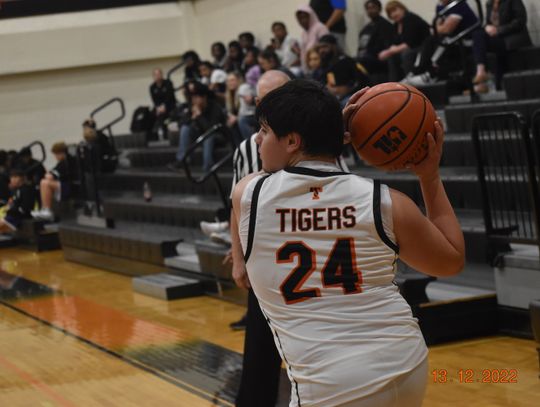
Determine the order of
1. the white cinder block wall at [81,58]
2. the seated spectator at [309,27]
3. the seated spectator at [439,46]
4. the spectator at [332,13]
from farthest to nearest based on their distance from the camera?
the white cinder block wall at [81,58] → the spectator at [332,13] → the seated spectator at [309,27] → the seated spectator at [439,46]

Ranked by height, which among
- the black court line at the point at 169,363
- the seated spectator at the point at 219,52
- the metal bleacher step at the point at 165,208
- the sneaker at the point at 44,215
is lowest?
the black court line at the point at 169,363

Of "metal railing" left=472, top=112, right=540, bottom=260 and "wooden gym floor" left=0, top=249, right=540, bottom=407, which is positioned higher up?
"metal railing" left=472, top=112, right=540, bottom=260

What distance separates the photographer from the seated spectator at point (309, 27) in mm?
12438

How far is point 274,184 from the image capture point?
2.29 metres

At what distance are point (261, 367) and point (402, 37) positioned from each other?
309 inches

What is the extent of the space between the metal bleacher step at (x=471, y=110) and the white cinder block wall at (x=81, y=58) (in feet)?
32.2

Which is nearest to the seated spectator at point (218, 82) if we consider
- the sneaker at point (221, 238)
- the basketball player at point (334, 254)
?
the sneaker at point (221, 238)

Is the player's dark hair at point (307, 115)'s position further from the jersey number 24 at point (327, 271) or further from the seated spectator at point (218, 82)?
the seated spectator at point (218, 82)

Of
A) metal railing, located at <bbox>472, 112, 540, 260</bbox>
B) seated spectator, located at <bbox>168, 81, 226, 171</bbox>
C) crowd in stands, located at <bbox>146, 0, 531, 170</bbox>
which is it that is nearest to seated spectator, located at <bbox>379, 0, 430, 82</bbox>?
crowd in stands, located at <bbox>146, 0, 531, 170</bbox>

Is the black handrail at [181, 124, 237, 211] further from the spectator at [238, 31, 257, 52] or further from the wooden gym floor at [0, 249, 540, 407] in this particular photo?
the spectator at [238, 31, 257, 52]

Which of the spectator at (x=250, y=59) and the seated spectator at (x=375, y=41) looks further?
the spectator at (x=250, y=59)

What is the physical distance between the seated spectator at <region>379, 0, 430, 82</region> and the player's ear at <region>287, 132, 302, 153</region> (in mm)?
8580

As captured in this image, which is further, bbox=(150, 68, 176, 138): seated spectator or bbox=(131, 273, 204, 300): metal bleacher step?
bbox=(150, 68, 176, 138): seated spectator

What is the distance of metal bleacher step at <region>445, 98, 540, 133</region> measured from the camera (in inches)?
320
